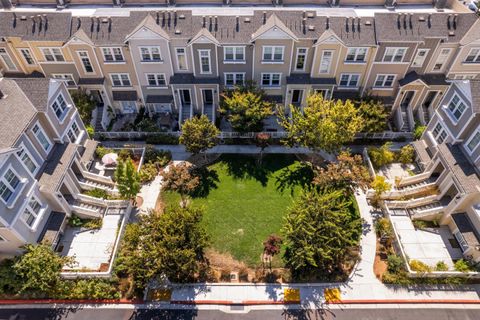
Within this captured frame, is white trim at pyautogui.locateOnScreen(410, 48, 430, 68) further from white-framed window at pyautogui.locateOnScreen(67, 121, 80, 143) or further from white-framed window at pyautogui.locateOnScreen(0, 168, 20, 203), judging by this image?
white-framed window at pyautogui.locateOnScreen(0, 168, 20, 203)

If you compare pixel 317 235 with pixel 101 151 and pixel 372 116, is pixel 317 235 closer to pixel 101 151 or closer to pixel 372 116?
pixel 372 116

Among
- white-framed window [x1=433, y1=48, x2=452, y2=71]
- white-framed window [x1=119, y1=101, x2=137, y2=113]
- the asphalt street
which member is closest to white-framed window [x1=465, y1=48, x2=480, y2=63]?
white-framed window [x1=433, y1=48, x2=452, y2=71]

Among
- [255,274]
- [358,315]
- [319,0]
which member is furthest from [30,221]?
[319,0]

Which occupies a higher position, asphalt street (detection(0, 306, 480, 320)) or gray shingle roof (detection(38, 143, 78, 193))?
gray shingle roof (detection(38, 143, 78, 193))

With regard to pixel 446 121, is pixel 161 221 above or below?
below

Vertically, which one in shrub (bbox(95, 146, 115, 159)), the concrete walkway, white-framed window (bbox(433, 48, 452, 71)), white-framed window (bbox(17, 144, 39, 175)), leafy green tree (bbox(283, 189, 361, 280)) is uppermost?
white-framed window (bbox(433, 48, 452, 71))

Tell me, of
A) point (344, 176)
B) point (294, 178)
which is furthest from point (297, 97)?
point (344, 176)

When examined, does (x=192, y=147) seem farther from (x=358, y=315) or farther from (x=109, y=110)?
(x=358, y=315)

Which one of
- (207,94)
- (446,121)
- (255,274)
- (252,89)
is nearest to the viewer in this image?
(255,274)
